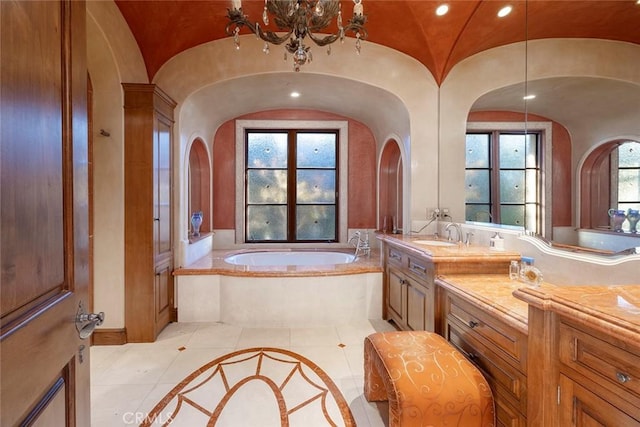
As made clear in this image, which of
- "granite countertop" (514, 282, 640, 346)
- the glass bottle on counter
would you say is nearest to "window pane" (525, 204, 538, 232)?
the glass bottle on counter

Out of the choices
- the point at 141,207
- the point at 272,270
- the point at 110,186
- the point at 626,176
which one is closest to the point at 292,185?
the point at 272,270

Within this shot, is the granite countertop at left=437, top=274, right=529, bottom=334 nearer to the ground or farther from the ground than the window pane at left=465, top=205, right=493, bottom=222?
nearer to the ground

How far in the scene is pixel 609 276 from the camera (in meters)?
1.38

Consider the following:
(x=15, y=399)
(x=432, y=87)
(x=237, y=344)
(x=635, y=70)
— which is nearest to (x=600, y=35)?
(x=635, y=70)

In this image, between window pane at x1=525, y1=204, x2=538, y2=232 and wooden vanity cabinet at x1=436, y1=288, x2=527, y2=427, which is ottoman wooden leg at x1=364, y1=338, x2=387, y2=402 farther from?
window pane at x1=525, y1=204, x2=538, y2=232

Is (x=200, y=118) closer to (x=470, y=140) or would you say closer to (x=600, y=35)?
(x=470, y=140)

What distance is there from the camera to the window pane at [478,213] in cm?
254

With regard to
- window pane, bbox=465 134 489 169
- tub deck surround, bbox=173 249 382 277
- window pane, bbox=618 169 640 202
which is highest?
window pane, bbox=465 134 489 169

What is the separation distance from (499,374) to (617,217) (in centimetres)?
90

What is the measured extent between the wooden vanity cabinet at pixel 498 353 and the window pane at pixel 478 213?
3.85 ft

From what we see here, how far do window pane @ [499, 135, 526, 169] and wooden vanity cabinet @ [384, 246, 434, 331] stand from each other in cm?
97

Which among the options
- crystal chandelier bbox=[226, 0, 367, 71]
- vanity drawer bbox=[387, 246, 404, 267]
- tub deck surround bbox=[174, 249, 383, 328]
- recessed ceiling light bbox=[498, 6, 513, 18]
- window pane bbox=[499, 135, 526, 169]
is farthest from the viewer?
tub deck surround bbox=[174, 249, 383, 328]

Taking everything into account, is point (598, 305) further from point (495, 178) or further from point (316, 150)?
point (316, 150)

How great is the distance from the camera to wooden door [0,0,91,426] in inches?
21.9
